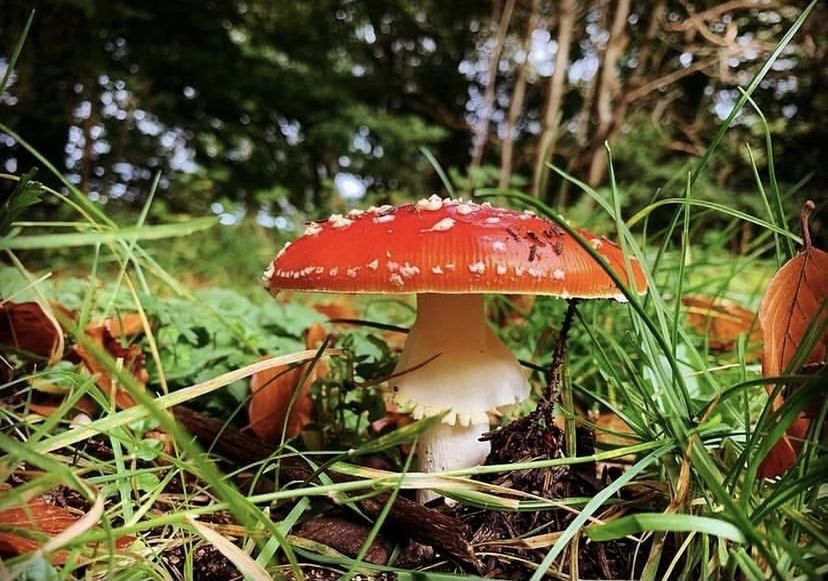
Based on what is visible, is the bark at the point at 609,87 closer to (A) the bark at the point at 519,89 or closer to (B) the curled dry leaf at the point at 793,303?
(A) the bark at the point at 519,89

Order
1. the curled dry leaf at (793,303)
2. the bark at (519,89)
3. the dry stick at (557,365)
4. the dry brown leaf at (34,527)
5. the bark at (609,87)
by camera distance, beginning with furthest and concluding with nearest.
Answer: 1. the bark at (519,89)
2. the bark at (609,87)
3. the dry stick at (557,365)
4. the curled dry leaf at (793,303)
5. the dry brown leaf at (34,527)

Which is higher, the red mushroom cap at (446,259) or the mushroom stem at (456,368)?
the red mushroom cap at (446,259)

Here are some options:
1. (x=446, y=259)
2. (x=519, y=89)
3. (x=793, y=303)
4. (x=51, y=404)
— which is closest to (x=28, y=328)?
(x=51, y=404)

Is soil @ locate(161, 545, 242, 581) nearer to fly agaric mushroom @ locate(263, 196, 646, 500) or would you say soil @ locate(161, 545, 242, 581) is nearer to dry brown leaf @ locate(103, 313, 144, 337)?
fly agaric mushroom @ locate(263, 196, 646, 500)

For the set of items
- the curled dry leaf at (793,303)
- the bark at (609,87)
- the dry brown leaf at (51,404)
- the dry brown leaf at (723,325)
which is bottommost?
the dry brown leaf at (51,404)

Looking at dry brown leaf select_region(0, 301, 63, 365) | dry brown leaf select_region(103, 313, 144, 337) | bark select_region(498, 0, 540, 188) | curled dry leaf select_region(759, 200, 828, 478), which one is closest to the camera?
curled dry leaf select_region(759, 200, 828, 478)

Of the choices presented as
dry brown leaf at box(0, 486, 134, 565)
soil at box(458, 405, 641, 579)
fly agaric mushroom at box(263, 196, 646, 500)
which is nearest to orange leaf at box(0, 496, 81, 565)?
dry brown leaf at box(0, 486, 134, 565)

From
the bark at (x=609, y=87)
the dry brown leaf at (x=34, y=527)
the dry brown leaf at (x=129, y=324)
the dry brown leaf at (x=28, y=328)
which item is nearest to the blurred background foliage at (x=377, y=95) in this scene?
the bark at (x=609, y=87)

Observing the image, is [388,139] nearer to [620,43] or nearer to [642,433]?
[620,43]
